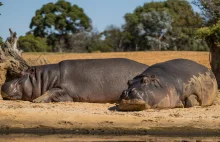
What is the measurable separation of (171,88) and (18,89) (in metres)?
3.89

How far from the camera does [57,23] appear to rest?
62156 millimetres

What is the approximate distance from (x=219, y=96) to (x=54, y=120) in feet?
18.8

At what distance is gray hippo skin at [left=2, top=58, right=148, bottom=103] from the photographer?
44.5 ft

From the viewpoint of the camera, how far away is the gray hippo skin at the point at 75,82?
44.5ft

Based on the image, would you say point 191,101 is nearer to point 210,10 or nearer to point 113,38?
point 210,10

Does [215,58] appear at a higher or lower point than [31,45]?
lower

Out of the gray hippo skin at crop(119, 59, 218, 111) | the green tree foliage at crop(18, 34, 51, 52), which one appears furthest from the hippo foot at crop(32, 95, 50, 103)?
the green tree foliage at crop(18, 34, 51, 52)

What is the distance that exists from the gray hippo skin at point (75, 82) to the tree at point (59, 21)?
155 ft

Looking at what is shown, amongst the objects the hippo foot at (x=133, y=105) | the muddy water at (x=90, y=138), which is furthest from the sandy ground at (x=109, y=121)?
the muddy water at (x=90, y=138)

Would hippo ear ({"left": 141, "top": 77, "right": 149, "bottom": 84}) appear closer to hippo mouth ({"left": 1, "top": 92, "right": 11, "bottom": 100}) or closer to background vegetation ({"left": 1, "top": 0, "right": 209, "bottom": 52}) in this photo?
hippo mouth ({"left": 1, "top": 92, "right": 11, "bottom": 100})

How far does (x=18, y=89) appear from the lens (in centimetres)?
1425

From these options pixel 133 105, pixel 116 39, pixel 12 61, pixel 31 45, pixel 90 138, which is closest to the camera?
pixel 90 138

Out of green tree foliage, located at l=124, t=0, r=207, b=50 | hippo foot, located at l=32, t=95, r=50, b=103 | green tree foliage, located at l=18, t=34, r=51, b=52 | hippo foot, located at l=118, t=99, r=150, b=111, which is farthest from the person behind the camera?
green tree foliage, located at l=124, t=0, r=207, b=50

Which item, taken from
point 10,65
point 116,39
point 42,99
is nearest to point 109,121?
point 42,99
